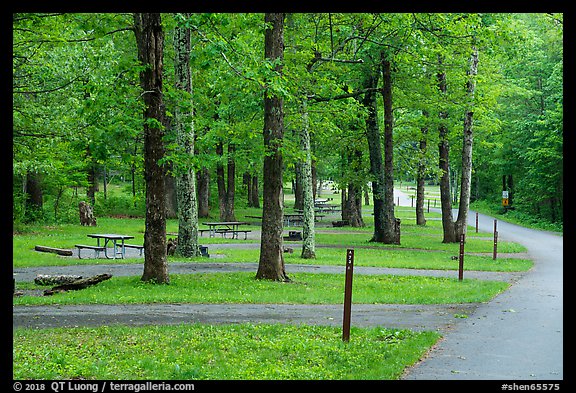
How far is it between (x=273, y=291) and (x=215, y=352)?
625 cm

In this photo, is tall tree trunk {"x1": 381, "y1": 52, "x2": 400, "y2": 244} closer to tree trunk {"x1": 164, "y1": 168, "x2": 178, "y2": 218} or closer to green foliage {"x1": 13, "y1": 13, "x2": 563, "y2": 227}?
green foliage {"x1": 13, "y1": 13, "x2": 563, "y2": 227}

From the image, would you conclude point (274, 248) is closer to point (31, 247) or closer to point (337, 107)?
point (337, 107)

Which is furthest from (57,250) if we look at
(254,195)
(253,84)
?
(254,195)

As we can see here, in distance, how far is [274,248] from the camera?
16.5 m

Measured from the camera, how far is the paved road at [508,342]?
25.4 ft

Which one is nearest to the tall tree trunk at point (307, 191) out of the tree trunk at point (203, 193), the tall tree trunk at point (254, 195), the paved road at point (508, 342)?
the paved road at point (508, 342)

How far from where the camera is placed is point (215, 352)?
338 inches

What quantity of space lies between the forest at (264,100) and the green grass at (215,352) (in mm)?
4420

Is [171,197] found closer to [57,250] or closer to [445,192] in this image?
[445,192]

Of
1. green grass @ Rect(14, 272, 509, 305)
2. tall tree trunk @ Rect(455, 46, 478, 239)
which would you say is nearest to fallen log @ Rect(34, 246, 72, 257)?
green grass @ Rect(14, 272, 509, 305)

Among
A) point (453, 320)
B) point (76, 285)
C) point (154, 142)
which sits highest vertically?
point (154, 142)

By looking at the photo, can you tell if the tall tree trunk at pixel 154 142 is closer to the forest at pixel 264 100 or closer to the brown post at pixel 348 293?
the forest at pixel 264 100

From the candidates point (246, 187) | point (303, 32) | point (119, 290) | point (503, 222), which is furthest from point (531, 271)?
point (246, 187)
